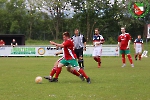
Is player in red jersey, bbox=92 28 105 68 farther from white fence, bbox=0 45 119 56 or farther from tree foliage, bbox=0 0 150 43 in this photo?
tree foliage, bbox=0 0 150 43

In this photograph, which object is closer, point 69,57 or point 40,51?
point 69,57

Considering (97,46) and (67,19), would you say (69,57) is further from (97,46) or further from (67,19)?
(67,19)

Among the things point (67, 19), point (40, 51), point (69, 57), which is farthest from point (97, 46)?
point (67, 19)

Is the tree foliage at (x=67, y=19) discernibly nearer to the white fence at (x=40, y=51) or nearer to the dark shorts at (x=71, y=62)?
the white fence at (x=40, y=51)

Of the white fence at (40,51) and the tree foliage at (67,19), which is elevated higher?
the tree foliage at (67,19)

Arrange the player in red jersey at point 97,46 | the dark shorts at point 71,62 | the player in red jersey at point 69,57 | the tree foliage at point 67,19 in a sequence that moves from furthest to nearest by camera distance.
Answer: the tree foliage at point 67,19 → the player in red jersey at point 97,46 → the dark shorts at point 71,62 → the player in red jersey at point 69,57

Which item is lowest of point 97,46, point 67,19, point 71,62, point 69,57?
point 71,62

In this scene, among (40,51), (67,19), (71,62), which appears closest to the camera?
(71,62)

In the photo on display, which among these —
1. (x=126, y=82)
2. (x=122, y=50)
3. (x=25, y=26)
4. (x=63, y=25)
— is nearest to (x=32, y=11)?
(x=25, y=26)

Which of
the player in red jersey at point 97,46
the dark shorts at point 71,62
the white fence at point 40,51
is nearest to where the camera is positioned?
the dark shorts at point 71,62

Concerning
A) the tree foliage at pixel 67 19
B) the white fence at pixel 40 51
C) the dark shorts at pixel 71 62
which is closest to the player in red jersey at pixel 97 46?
the dark shorts at pixel 71 62

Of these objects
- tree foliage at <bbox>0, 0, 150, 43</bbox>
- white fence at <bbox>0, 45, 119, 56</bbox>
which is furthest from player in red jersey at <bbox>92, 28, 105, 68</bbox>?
tree foliage at <bbox>0, 0, 150, 43</bbox>

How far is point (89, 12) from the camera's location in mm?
58531

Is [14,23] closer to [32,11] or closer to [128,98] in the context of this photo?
[32,11]
